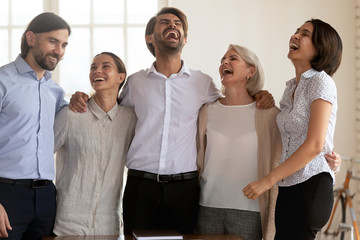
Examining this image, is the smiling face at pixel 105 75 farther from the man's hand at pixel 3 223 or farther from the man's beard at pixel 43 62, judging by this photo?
the man's hand at pixel 3 223

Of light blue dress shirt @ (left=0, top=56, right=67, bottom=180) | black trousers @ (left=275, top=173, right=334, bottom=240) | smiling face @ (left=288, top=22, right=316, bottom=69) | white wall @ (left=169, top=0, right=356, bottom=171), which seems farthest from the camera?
white wall @ (left=169, top=0, right=356, bottom=171)

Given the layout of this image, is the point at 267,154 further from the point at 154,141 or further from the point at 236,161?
the point at 154,141

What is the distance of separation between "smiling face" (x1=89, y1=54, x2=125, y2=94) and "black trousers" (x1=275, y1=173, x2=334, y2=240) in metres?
1.16

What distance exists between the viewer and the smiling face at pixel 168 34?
3.03 metres

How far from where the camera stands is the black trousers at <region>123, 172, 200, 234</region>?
287 centimetres

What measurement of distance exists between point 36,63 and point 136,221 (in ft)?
3.30

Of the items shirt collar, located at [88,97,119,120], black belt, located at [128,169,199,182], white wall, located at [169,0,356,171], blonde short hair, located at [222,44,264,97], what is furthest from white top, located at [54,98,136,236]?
white wall, located at [169,0,356,171]

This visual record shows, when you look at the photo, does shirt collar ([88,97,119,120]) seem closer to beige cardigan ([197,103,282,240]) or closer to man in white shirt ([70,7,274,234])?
man in white shirt ([70,7,274,234])

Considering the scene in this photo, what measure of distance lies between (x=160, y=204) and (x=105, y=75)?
0.79m

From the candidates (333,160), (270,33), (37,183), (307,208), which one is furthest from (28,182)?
(270,33)

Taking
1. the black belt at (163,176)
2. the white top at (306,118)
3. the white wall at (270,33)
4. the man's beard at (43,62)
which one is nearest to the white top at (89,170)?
the black belt at (163,176)

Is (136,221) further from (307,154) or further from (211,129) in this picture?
(307,154)

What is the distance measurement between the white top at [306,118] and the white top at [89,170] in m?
0.93

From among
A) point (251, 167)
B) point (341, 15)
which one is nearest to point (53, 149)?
point (251, 167)
